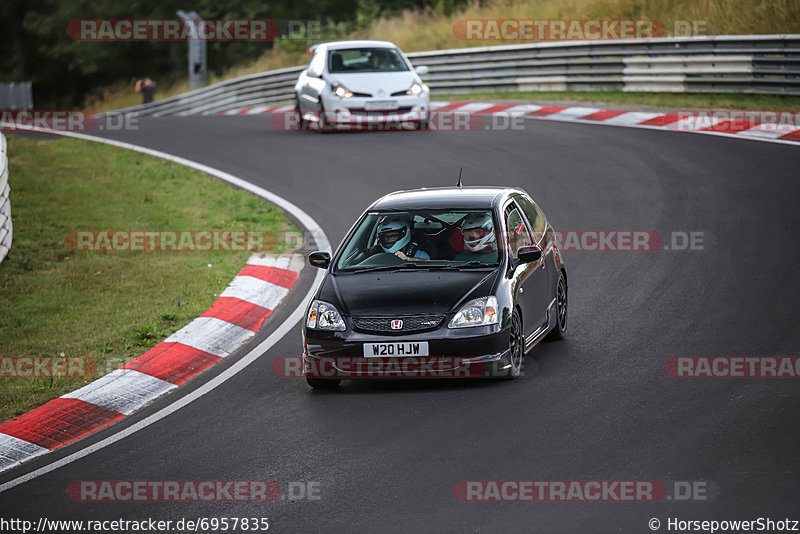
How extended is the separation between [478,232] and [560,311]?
1.38 meters

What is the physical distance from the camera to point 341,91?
76.2 ft

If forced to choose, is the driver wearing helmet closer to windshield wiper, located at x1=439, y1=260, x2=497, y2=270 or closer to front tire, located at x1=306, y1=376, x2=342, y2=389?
windshield wiper, located at x1=439, y1=260, x2=497, y2=270

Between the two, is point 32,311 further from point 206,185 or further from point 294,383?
point 206,185

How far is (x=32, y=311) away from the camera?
12.7 meters

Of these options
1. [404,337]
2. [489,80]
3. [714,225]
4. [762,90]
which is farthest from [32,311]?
[489,80]

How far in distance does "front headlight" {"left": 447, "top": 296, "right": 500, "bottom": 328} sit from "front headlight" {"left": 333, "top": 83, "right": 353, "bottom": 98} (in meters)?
14.2

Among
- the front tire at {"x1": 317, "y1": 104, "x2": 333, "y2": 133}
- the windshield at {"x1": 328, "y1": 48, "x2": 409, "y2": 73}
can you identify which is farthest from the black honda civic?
the windshield at {"x1": 328, "y1": 48, "x2": 409, "y2": 73}

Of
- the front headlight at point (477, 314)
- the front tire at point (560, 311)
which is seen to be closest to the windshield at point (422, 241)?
the front headlight at point (477, 314)

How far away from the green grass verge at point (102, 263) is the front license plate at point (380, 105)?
411cm

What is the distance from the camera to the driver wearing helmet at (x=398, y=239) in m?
10.3

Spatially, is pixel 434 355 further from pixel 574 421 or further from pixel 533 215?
pixel 533 215

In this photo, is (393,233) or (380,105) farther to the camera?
(380,105)

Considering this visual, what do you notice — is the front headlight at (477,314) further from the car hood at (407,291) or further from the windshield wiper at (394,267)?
the windshield wiper at (394,267)
